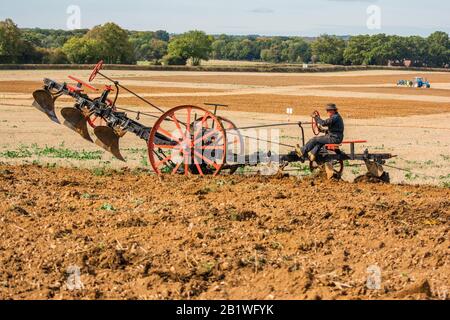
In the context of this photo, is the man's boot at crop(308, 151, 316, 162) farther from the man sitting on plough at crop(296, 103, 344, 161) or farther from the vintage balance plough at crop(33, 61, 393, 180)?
the vintage balance plough at crop(33, 61, 393, 180)

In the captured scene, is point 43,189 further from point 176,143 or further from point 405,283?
point 405,283

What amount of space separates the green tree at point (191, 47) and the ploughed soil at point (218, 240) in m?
145

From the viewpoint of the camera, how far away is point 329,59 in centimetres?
18162

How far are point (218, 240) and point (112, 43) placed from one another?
132 m

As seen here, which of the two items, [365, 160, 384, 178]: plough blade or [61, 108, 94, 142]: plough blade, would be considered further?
[61, 108, 94, 142]: plough blade

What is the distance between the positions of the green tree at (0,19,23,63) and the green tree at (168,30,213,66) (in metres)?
42.2

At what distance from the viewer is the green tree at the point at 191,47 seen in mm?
160988

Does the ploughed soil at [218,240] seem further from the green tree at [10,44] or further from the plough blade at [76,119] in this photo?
the green tree at [10,44]

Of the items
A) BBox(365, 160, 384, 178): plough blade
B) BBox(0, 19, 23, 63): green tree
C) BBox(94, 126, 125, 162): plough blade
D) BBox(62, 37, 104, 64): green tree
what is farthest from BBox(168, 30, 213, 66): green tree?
BBox(365, 160, 384, 178): plough blade

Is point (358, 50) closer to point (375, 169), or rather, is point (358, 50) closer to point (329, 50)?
point (329, 50)

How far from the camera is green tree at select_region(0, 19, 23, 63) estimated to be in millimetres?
118956

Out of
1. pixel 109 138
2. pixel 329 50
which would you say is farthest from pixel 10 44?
pixel 109 138

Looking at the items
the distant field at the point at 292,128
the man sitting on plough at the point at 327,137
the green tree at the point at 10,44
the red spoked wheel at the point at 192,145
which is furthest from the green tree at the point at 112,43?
the man sitting on plough at the point at 327,137
